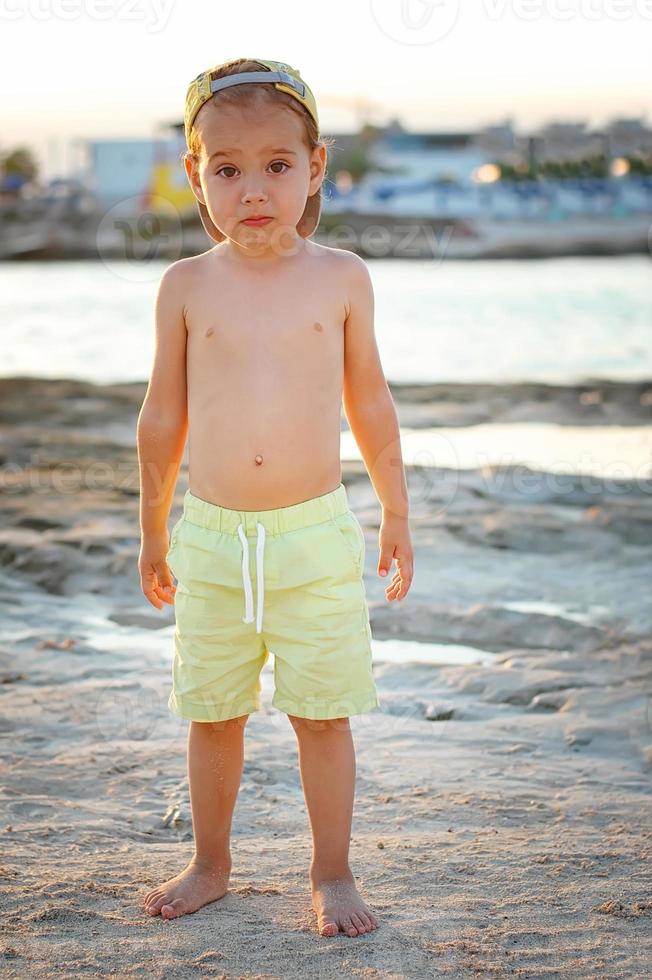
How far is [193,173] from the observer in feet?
7.64

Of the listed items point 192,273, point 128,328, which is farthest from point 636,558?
point 128,328

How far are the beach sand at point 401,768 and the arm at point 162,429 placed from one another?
0.61m

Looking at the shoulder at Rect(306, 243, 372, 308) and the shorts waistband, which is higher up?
the shoulder at Rect(306, 243, 372, 308)

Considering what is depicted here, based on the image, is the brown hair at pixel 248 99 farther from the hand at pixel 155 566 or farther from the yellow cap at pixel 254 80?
the hand at pixel 155 566

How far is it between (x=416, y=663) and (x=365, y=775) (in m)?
0.80

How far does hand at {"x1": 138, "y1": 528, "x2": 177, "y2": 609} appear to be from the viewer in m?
2.40

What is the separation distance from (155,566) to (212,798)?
0.47 m

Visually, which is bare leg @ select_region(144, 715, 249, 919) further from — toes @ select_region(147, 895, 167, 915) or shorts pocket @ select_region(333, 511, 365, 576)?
shorts pocket @ select_region(333, 511, 365, 576)

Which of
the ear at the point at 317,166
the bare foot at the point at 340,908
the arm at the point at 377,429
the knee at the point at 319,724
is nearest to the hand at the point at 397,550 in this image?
the arm at the point at 377,429

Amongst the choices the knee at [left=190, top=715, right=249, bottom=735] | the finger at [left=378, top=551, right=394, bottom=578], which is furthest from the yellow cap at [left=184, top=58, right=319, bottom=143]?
the knee at [left=190, top=715, right=249, bottom=735]

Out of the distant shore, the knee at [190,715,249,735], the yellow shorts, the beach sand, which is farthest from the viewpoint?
the distant shore

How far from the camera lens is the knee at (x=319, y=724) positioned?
2258 millimetres

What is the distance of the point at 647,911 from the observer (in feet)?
7.23

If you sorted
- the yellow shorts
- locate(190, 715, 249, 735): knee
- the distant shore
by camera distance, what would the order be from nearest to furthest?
the yellow shorts < locate(190, 715, 249, 735): knee < the distant shore
